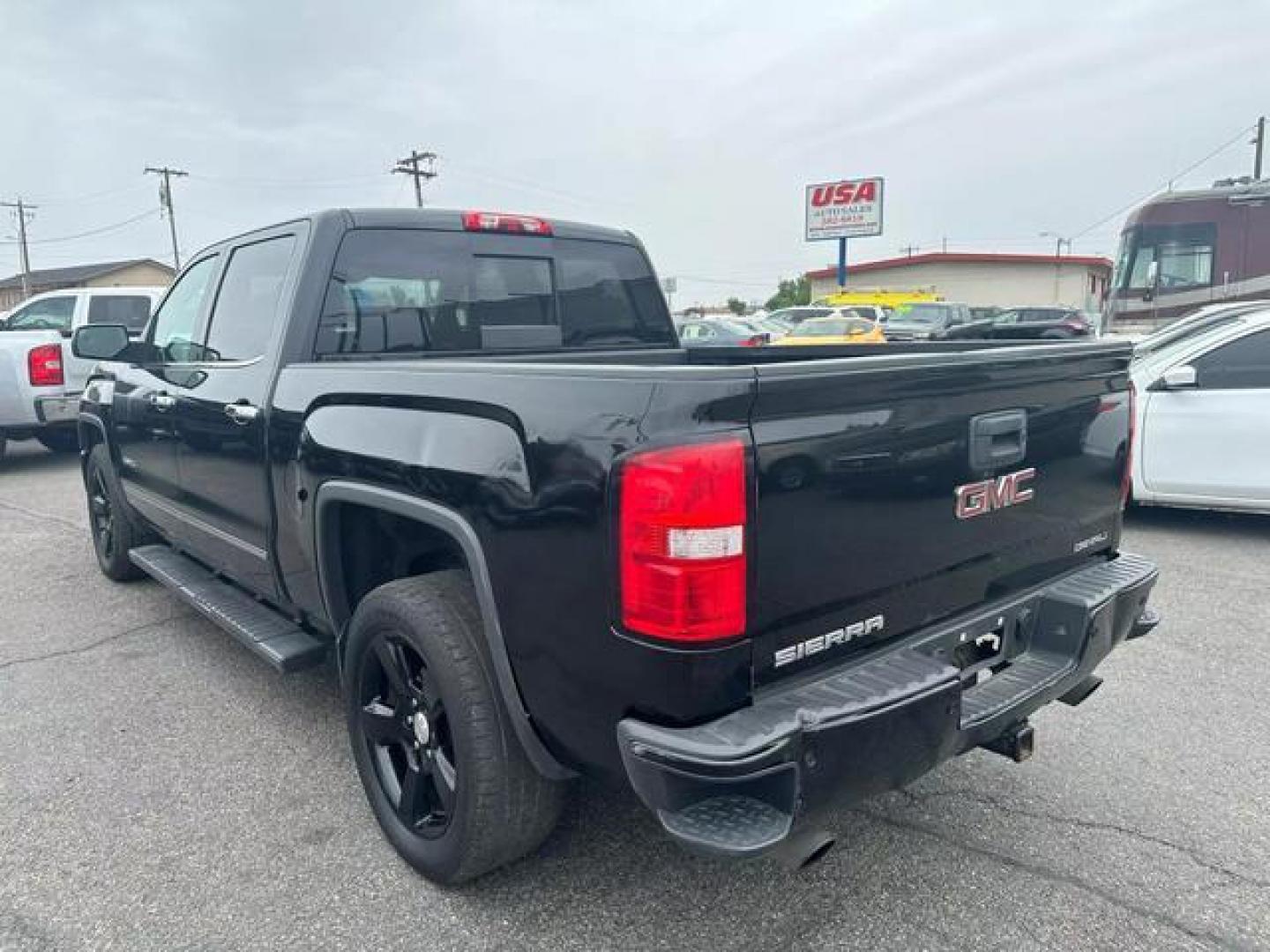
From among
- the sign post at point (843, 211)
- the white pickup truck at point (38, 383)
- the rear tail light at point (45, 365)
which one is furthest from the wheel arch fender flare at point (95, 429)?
the sign post at point (843, 211)

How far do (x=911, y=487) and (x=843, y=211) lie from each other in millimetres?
38834

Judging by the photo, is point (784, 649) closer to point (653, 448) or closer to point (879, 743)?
point (879, 743)

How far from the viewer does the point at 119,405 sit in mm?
4637

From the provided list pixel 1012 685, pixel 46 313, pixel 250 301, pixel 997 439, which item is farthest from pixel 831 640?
pixel 46 313

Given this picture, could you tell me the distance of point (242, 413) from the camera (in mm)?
3268

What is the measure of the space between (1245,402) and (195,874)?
656 cm

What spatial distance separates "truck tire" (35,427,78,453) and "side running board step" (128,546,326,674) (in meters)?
6.49

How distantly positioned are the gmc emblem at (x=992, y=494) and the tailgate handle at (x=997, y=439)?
49 millimetres

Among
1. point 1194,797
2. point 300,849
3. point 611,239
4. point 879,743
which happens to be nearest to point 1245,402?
point 1194,797

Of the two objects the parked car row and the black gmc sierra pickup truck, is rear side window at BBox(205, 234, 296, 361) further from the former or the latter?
the parked car row

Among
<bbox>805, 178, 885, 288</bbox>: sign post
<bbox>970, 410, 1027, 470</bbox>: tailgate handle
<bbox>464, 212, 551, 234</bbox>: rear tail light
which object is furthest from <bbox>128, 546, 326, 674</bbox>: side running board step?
<bbox>805, 178, 885, 288</bbox>: sign post

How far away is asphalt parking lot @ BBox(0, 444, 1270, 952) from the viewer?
92.9 inches

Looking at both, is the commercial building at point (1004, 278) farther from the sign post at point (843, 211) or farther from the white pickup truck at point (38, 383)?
the white pickup truck at point (38, 383)

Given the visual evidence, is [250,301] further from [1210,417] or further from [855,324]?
[855,324]
